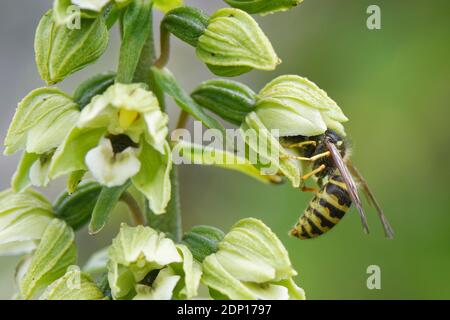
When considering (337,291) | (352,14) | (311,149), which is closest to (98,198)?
(311,149)

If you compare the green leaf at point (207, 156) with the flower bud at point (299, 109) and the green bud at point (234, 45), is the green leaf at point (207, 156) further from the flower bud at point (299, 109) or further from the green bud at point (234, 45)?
the green bud at point (234, 45)

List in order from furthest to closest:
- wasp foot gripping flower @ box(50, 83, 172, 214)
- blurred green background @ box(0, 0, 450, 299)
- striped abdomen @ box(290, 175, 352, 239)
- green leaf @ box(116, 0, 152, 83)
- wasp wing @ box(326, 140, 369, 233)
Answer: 1. blurred green background @ box(0, 0, 450, 299)
2. striped abdomen @ box(290, 175, 352, 239)
3. wasp wing @ box(326, 140, 369, 233)
4. green leaf @ box(116, 0, 152, 83)
5. wasp foot gripping flower @ box(50, 83, 172, 214)

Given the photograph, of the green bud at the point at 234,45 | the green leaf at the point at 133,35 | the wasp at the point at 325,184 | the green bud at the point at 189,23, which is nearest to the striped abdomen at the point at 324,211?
the wasp at the point at 325,184

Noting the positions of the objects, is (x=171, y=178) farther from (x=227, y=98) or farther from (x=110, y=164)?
(x=110, y=164)

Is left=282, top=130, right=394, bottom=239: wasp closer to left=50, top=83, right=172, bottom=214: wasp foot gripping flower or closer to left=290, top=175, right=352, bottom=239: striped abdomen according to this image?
left=290, top=175, right=352, bottom=239: striped abdomen

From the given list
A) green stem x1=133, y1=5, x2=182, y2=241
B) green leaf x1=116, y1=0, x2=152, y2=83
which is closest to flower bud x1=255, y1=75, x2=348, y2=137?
green stem x1=133, y1=5, x2=182, y2=241

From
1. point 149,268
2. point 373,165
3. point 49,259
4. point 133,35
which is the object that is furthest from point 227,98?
point 373,165
